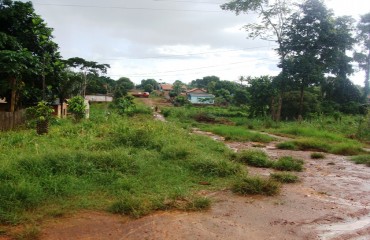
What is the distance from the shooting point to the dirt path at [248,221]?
4.39 meters

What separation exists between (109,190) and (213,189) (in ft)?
6.58

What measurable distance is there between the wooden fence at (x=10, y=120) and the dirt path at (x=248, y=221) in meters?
12.0

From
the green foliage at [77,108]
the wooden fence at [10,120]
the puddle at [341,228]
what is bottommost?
the puddle at [341,228]

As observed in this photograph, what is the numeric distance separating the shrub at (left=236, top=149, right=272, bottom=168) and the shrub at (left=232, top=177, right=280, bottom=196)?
257 centimetres

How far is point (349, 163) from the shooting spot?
406 inches

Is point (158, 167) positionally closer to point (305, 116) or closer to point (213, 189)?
point (213, 189)

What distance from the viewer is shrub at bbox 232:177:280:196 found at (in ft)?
20.6

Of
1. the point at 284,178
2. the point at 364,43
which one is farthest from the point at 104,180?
the point at 364,43

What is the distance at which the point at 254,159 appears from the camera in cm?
916

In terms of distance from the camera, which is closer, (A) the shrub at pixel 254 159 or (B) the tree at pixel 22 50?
(A) the shrub at pixel 254 159

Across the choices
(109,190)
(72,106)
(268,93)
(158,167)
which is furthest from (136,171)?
(268,93)

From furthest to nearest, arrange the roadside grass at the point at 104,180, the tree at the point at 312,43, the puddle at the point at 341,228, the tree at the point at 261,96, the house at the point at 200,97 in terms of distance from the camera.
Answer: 1. the house at the point at 200,97
2. the tree at the point at 261,96
3. the tree at the point at 312,43
4. the roadside grass at the point at 104,180
5. the puddle at the point at 341,228

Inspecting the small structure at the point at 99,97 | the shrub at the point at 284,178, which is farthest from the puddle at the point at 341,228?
the small structure at the point at 99,97

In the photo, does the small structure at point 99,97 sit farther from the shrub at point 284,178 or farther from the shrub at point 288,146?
the shrub at point 284,178
